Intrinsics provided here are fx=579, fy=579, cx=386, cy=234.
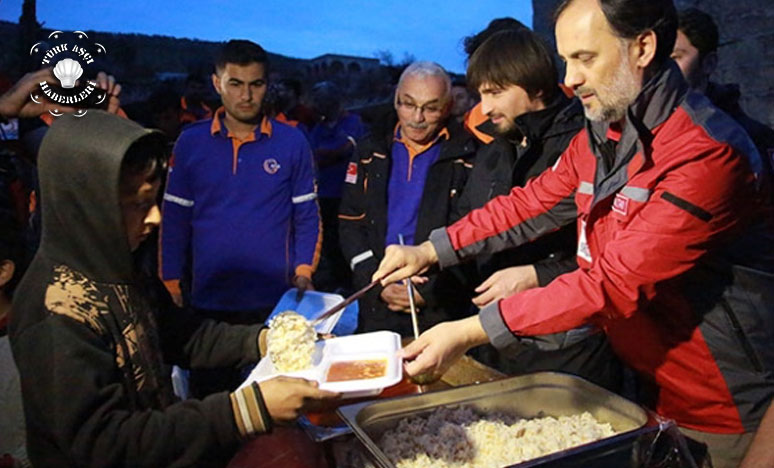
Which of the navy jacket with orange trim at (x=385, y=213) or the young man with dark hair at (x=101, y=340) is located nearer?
the young man with dark hair at (x=101, y=340)

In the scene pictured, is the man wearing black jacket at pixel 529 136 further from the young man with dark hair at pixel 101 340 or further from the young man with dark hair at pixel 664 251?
the young man with dark hair at pixel 101 340

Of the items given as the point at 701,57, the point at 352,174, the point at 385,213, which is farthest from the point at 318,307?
the point at 701,57

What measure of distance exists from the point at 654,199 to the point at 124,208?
Answer: 1403 mm

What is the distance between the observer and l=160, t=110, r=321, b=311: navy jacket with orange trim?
10.8 feet

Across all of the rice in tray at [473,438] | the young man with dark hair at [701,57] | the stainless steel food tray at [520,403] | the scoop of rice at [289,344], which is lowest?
the rice in tray at [473,438]

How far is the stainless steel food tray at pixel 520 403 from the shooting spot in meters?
1.51

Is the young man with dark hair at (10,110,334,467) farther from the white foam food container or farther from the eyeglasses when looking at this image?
the eyeglasses

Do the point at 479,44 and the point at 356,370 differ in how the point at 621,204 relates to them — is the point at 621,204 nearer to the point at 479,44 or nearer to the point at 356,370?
the point at 356,370

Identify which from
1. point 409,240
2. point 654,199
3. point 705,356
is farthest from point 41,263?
point 409,240

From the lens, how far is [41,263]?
4.91 feet

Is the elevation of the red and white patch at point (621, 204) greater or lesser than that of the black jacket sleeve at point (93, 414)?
greater

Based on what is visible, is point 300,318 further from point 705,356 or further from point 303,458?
point 705,356
